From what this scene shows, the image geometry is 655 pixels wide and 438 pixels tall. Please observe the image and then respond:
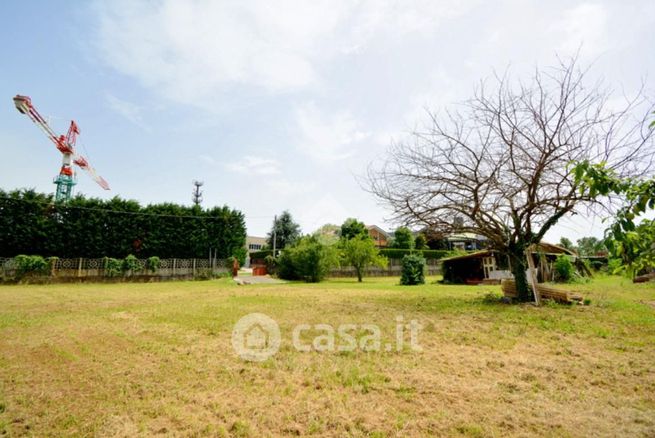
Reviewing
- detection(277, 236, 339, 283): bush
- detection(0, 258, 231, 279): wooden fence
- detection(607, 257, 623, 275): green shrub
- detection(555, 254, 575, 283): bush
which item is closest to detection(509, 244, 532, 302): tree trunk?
detection(607, 257, 623, 275): green shrub

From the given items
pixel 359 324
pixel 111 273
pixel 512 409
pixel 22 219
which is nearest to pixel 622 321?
pixel 359 324

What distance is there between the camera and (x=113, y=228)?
2189 centimetres

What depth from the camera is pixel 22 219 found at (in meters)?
19.2

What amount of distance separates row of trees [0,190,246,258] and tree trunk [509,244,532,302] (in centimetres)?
2146

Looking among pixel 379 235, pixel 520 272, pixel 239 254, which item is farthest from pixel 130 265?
pixel 379 235

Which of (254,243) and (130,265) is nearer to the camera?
(130,265)

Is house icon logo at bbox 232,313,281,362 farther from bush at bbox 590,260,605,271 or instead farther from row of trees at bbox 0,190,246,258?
bush at bbox 590,260,605,271

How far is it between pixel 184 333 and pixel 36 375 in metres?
2.28

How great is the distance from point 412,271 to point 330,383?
57.9 ft

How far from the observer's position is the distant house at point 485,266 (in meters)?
21.1

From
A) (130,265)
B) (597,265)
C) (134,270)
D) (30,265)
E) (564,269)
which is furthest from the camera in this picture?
(597,265)

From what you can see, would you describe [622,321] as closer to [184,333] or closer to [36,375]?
[184,333]

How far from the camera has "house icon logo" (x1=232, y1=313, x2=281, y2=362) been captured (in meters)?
4.58

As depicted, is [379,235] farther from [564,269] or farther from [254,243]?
[564,269]
